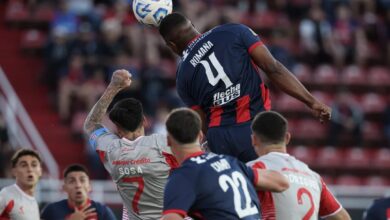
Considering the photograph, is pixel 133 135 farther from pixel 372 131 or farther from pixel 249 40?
pixel 372 131

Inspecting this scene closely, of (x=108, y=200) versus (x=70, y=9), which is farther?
(x=70, y=9)

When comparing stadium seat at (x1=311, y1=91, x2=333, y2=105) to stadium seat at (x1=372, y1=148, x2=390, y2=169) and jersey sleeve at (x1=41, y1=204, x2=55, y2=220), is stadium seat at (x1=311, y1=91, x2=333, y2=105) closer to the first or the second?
stadium seat at (x1=372, y1=148, x2=390, y2=169)

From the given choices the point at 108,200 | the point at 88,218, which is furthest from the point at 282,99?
the point at 88,218

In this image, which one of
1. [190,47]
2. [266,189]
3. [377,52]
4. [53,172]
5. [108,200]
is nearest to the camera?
[266,189]

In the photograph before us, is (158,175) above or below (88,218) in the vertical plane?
above

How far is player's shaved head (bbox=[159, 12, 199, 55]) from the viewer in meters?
9.16

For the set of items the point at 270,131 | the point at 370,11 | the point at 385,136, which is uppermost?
the point at 270,131

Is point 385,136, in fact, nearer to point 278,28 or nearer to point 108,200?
point 278,28

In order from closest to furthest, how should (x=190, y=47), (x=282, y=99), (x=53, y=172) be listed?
1. (x=190, y=47)
2. (x=53, y=172)
3. (x=282, y=99)

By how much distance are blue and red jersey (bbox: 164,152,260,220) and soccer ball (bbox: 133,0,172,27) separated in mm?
2529

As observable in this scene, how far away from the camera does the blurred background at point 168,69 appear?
2125cm

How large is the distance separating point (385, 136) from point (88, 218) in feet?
41.6

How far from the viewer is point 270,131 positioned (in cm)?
802

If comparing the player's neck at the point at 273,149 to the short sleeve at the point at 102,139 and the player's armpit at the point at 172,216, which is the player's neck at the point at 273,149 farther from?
the short sleeve at the point at 102,139
